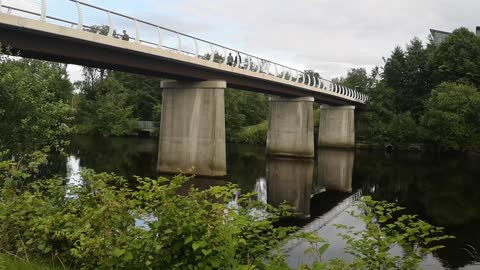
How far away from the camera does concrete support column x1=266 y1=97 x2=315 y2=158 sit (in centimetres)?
4572

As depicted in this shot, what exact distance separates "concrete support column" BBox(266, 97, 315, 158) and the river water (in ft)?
6.70

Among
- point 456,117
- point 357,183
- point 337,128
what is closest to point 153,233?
point 357,183

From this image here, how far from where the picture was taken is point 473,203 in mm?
23359

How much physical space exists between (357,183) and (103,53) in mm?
18787

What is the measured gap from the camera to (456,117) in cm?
5450

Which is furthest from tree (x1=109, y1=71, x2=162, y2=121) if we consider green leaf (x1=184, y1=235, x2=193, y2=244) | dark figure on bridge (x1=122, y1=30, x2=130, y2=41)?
green leaf (x1=184, y1=235, x2=193, y2=244)

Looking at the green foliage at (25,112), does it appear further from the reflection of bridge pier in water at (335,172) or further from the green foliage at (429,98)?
the green foliage at (429,98)

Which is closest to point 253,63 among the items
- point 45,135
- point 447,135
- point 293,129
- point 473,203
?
point 293,129

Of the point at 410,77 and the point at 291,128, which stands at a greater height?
the point at 410,77

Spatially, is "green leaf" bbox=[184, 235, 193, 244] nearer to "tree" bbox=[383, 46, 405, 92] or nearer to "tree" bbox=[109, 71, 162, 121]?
"tree" bbox=[383, 46, 405, 92]

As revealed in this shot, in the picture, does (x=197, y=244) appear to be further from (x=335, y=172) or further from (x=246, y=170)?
(x=335, y=172)

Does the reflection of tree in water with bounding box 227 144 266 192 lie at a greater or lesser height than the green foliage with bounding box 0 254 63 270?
lesser

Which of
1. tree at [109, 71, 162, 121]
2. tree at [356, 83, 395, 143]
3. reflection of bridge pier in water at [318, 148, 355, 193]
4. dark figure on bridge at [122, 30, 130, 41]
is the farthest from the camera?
tree at [109, 71, 162, 121]

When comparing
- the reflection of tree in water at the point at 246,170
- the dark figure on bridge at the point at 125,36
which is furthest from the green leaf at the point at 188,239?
the dark figure on bridge at the point at 125,36
